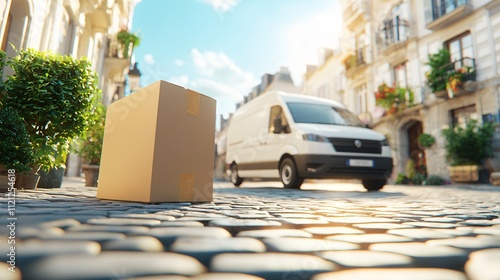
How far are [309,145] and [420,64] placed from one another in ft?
36.4

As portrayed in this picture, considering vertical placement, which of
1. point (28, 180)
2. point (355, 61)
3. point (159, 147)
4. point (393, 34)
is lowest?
point (28, 180)

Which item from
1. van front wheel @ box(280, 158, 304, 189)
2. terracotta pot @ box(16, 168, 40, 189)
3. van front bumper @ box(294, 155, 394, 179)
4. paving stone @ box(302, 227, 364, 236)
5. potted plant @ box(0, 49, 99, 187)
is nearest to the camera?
paving stone @ box(302, 227, 364, 236)

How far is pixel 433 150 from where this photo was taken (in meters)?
12.6

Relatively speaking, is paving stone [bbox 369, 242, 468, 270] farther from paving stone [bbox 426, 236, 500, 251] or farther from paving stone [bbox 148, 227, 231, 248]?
paving stone [bbox 148, 227, 231, 248]

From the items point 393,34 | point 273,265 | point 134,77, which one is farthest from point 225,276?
point 393,34

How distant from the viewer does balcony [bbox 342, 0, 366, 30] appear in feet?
57.6

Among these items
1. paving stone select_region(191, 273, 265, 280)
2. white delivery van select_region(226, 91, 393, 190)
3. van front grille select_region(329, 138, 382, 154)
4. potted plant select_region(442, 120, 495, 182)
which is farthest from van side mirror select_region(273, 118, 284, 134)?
potted plant select_region(442, 120, 495, 182)

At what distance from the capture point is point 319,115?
6.50 metres

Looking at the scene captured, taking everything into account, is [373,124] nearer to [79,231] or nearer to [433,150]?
[433,150]

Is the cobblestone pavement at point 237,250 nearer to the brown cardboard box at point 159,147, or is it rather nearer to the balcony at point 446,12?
the brown cardboard box at point 159,147

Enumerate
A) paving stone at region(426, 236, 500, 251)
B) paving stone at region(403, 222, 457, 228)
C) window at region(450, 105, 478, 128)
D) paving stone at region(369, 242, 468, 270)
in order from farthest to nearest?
1. window at region(450, 105, 478, 128)
2. paving stone at region(403, 222, 457, 228)
3. paving stone at region(426, 236, 500, 251)
4. paving stone at region(369, 242, 468, 270)

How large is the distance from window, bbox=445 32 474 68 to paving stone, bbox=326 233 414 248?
42.1 feet

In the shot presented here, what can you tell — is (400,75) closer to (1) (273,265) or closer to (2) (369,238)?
(2) (369,238)

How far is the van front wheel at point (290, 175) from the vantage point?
582 cm
